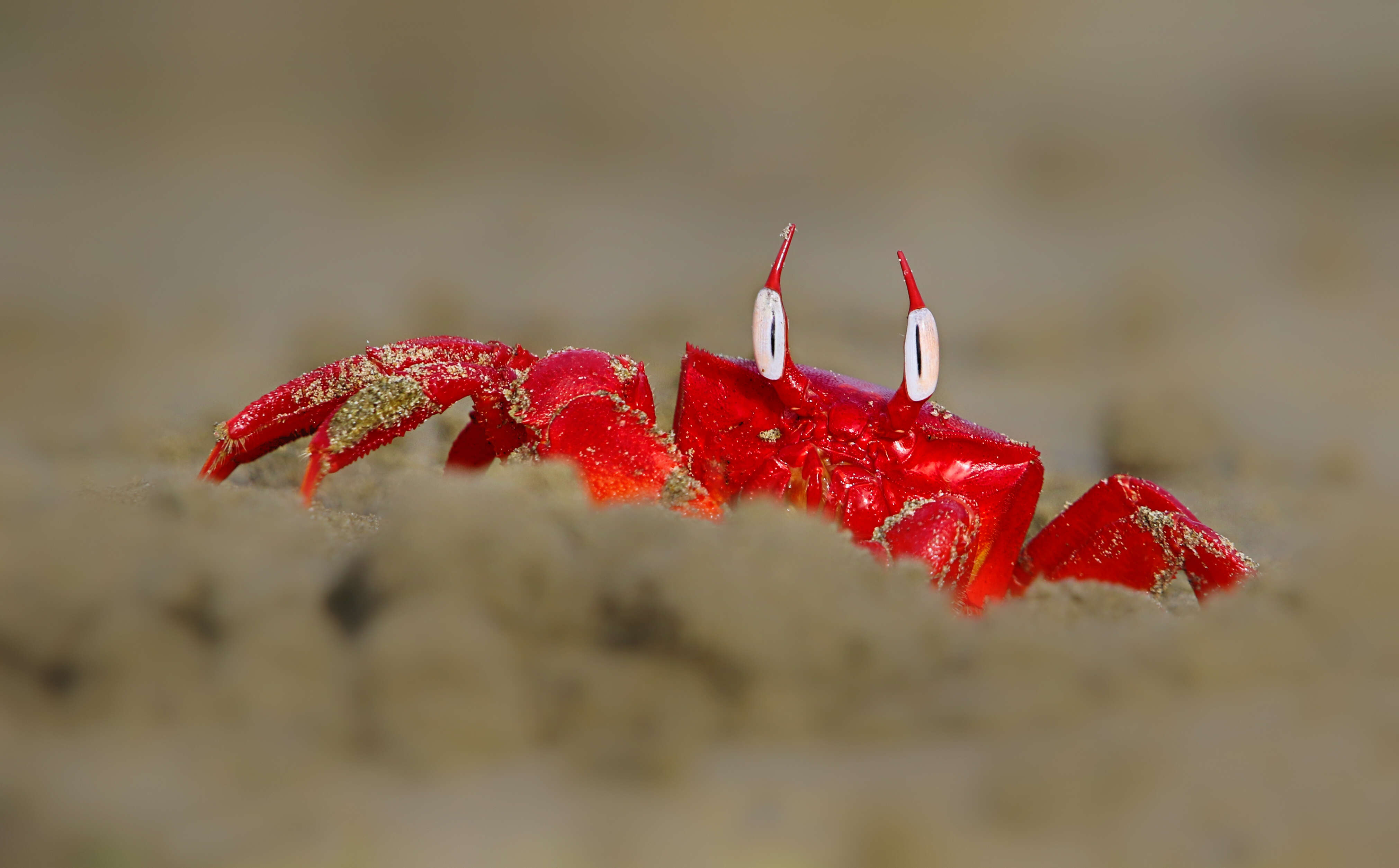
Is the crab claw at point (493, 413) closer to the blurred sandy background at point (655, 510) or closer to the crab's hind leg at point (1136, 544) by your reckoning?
the blurred sandy background at point (655, 510)

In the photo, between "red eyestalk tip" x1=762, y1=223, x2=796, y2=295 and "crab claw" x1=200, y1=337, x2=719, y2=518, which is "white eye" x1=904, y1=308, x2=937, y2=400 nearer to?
"red eyestalk tip" x1=762, y1=223, x2=796, y2=295

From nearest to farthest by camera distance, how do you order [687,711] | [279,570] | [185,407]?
[687,711] → [279,570] → [185,407]

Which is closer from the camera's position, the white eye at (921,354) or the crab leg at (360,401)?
the white eye at (921,354)

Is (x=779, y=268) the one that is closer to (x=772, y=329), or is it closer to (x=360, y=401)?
(x=772, y=329)

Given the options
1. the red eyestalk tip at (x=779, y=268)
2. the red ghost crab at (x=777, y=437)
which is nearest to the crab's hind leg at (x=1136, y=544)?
the red ghost crab at (x=777, y=437)

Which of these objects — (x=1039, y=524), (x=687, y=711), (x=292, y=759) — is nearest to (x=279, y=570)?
(x=292, y=759)

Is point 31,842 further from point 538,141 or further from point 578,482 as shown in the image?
point 538,141

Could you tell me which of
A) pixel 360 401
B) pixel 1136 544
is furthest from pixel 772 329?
pixel 1136 544

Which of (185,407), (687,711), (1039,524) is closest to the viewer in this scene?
(687,711)

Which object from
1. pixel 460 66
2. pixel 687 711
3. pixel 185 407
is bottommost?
pixel 185 407
